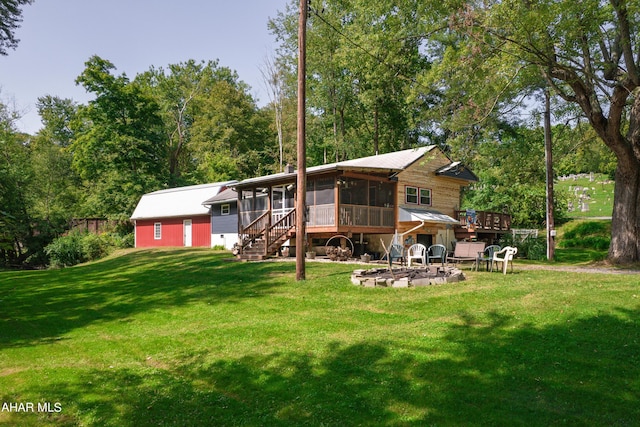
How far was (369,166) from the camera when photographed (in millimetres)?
21734

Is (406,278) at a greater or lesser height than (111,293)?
greater

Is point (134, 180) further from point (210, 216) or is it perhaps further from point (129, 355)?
point (129, 355)

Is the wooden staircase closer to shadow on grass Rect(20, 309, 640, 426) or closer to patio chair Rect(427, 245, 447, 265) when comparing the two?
patio chair Rect(427, 245, 447, 265)

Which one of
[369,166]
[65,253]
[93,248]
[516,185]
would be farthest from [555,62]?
[65,253]

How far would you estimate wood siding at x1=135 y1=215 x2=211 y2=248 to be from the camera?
3198cm

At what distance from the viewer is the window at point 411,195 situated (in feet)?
77.6

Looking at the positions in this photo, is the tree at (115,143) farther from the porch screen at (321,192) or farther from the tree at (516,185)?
the tree at (516,185)

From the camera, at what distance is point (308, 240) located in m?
22.0

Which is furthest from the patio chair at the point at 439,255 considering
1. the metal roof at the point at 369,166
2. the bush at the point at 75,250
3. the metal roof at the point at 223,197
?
the bush at the point at 75,250

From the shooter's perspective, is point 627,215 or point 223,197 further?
point 223,197

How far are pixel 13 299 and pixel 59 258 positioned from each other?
64.0 ft

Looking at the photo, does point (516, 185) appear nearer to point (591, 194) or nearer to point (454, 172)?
point (454, 172)

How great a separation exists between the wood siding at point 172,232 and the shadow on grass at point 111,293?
12.0m

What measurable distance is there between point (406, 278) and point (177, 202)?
26.5m
